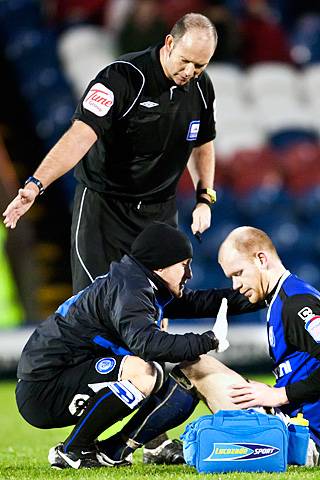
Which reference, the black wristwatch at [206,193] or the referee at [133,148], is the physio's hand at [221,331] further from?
the black wristwatch at [206,193]

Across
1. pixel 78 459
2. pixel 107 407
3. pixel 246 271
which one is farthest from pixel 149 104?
pixel 78 459

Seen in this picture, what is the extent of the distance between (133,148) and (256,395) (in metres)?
1.53

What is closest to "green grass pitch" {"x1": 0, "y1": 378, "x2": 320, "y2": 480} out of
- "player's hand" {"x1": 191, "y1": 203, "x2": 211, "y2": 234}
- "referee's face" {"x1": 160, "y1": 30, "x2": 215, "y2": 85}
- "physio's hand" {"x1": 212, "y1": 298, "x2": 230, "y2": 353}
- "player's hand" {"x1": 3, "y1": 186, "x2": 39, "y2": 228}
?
"physio's hand" {"x1": 212, "y1": 298, "x2": 230, "y2": 353}

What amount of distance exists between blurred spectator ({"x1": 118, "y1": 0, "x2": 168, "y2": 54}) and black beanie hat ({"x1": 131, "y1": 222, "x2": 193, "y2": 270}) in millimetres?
7646

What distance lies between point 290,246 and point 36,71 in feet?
12.0

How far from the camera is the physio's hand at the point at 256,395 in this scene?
4.71 meters

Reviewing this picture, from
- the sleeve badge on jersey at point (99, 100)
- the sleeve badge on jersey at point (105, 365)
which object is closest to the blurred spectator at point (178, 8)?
the sleeve badge on jersey at point (99, 100)

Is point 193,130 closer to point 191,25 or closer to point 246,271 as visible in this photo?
Result: point 191,25

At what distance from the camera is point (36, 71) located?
1277cm

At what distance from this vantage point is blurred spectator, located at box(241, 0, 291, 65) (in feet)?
45.6

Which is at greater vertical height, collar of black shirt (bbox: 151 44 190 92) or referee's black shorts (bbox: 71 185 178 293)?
collar of black shirt (bbox: 151 44 190 92)

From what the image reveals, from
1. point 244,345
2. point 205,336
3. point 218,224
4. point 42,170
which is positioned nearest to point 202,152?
point 42,170

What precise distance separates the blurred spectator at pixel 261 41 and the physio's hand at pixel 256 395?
9665 millimetres

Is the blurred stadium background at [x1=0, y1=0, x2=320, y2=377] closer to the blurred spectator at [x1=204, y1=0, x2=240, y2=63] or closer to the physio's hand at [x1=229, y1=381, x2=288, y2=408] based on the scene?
the blurred spectator at [x1=204, y1=0, x2=240, y2=63]
